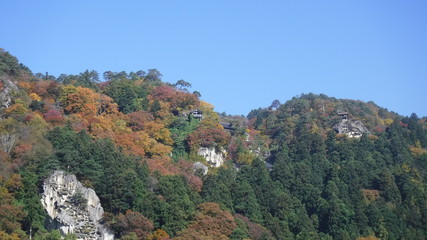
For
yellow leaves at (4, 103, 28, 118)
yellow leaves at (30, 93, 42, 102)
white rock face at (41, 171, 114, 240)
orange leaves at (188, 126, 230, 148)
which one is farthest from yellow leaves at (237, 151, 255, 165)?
yellow leaves at (4, 103, 28, 118)

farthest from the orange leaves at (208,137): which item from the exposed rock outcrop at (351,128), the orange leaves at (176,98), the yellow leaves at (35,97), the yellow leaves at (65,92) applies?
the exposed rock outcrop at (351,128)

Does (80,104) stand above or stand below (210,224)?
above

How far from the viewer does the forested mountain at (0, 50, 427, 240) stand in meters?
46.6

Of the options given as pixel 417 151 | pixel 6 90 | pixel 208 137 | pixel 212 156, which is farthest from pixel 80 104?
pixel 417 151

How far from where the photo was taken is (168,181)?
50031 mm

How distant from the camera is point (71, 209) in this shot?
4581cm

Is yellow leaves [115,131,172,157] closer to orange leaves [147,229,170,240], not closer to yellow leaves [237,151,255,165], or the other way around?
yellow leaves [237,151,255,165]

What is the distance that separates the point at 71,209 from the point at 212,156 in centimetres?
1791

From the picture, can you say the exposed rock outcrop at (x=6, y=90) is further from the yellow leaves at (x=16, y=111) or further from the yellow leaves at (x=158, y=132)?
the yellow leaves at (x=158, y=132)

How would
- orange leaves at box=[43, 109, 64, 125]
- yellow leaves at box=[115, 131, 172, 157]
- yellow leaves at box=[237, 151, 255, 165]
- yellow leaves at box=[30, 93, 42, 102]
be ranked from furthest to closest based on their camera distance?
1. yellow leaves at box=[237, 151, 255, 165]
2. yellow leaves at box=[30, 93, 42, 102]
3. yellow leaves at box=[115, 131, 172, 157]
4. orange leaves at box=[43, 109, 64, 125]

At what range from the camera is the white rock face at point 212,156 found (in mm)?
60881

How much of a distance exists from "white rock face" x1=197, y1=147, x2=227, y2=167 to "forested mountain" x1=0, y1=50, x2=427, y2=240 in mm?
262

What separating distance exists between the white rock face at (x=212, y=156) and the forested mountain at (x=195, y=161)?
0.26 m

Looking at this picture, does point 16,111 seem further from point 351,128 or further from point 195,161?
point 351,128
